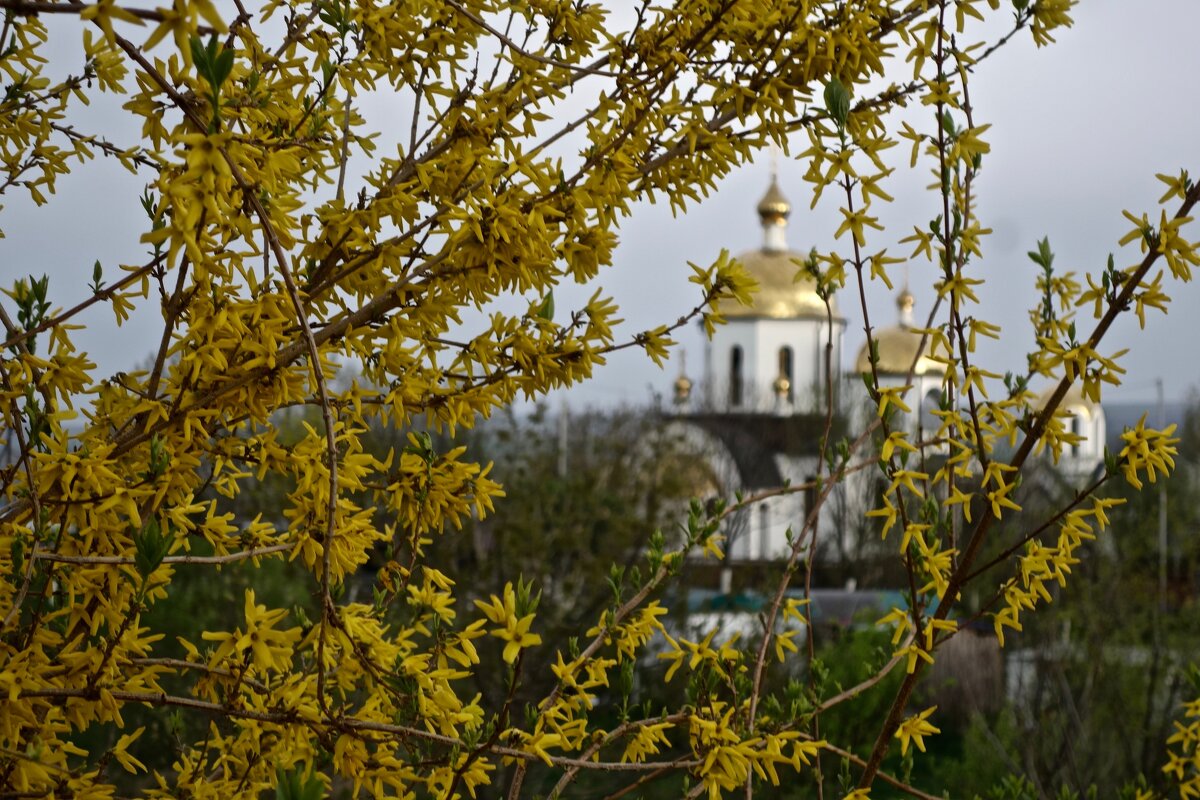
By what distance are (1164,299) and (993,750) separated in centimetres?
877

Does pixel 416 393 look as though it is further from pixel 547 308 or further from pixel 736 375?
pixel 736 375

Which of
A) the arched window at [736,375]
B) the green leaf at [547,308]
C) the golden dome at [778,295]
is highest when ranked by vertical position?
the golden dome at [778,295]

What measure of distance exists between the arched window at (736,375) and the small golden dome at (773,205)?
244 inches

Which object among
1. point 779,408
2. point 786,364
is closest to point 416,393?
point 779,408

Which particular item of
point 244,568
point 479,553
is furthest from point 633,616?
point 479,553

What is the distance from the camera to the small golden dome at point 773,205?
2250 inches

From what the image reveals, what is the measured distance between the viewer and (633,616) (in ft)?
8.11

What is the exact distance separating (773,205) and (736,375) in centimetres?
872

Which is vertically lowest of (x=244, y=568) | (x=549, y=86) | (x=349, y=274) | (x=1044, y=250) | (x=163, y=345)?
(x=244, y=568)

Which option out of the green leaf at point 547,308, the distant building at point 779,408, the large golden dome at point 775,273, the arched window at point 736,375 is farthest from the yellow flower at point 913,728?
the large golden dome at point 775,273

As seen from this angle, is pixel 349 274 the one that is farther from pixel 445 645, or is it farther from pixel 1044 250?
pixel 1044 250

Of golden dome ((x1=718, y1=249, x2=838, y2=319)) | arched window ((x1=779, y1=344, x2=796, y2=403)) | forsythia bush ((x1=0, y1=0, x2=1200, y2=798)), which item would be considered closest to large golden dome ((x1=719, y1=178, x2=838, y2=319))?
golden dome ((x1=718, y1=249, x2=838, y2=319))

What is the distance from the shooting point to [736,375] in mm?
53438

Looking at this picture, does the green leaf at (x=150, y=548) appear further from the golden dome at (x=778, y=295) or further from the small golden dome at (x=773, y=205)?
the small golden dome at (x=773, y=205)
